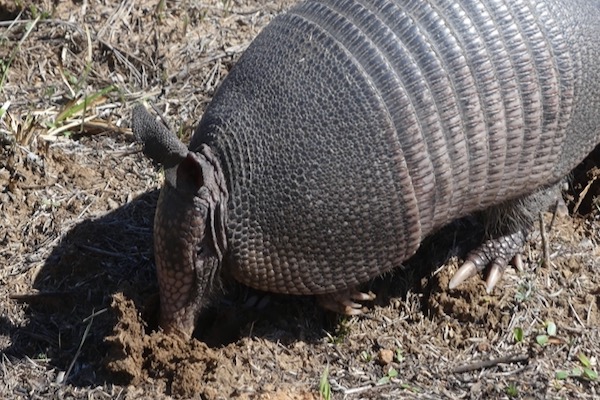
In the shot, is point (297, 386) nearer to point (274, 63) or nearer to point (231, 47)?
point (274, 63)

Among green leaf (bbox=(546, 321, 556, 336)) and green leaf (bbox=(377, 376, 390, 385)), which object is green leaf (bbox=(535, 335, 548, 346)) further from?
green leaf (bbox=(377, 376, 390, 385))

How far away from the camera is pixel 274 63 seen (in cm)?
449

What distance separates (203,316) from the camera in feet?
16.8

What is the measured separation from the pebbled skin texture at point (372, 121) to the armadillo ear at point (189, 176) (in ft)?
0.77

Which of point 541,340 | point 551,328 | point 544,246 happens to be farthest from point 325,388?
point 544,246

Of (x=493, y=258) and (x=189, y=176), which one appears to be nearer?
(x=189, y=176)

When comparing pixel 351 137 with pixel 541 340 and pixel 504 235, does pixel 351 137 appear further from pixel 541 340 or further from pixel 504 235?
pixel 541 340

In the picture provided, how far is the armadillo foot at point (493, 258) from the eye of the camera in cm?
529

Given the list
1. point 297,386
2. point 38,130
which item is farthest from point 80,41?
point 297,386

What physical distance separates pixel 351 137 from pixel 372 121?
130 mm

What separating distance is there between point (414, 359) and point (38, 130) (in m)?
2.89

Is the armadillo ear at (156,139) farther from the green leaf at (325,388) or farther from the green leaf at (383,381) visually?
the green leaf at (383,381)

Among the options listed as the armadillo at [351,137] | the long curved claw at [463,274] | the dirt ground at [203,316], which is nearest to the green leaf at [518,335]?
the dirt ground at [203,316]

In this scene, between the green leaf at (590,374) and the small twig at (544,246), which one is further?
the small twig at (544,246)
